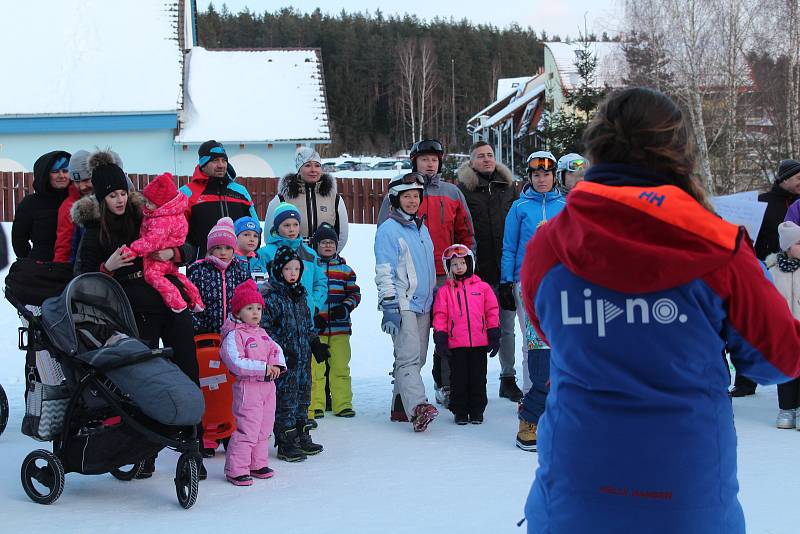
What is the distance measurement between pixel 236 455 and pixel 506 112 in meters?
40.8

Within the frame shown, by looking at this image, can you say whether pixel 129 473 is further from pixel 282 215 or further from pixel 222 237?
pixel 282 215

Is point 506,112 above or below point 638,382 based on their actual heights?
above

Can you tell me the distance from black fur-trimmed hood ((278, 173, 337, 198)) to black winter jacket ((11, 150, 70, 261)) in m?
1.84

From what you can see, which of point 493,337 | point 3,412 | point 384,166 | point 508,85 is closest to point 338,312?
point 493,337

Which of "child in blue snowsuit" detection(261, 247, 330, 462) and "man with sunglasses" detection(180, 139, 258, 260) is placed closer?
"child in blue snowsuit" detection(261, 247, 330, 462)

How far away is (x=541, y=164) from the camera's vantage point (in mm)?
6777

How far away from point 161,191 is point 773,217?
4.95 meters

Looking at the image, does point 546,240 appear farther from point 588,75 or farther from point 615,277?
point 588,75

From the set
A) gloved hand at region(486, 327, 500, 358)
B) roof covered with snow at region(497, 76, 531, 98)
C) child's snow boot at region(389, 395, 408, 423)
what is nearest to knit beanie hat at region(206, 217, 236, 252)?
child's snow boot at region(389, 395, 408, 423)

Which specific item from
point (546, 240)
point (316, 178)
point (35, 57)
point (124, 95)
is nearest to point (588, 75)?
point (124, 95)

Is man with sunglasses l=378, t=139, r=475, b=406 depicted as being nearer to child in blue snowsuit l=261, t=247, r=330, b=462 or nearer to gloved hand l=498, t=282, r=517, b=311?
gloved hand l=498, t=282, r=517, b=311

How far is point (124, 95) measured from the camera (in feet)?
79.6

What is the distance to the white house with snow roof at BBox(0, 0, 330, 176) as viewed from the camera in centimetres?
2392

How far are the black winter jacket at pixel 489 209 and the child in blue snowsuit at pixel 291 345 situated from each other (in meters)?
2.09
